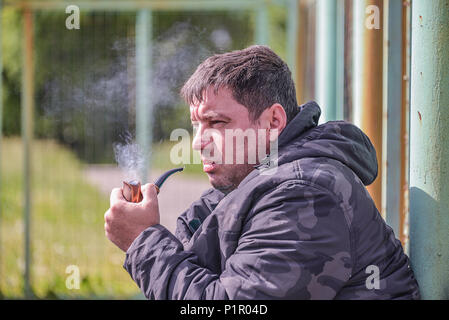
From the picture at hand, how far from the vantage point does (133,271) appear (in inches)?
62.0

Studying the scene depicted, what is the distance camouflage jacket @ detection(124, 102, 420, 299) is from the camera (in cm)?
145

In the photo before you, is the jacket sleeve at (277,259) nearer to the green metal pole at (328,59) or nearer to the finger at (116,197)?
the finger at (116,197)

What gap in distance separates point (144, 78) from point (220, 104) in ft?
8.84

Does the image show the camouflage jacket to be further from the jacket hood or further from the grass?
the grass

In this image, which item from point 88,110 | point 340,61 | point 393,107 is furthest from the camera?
point 88,110

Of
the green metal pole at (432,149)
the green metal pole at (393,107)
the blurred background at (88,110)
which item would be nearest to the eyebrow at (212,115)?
the green metal pole at (432,149)

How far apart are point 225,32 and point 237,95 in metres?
2.66

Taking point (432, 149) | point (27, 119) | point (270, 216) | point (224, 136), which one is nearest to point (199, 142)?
point (224, 136)

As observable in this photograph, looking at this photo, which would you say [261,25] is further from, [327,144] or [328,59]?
[327,144]

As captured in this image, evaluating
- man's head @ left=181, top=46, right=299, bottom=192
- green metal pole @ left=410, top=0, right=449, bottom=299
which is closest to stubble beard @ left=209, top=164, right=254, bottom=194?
man's head @ left=181, top=46, right=299, bottom=192

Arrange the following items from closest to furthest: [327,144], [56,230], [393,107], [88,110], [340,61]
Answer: [327,144] < [393,107] < [340,61] < [88,110] < [56,230]

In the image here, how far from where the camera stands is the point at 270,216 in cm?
149

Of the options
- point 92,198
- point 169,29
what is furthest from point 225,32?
point 92,198

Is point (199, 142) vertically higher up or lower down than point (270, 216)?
higher up
